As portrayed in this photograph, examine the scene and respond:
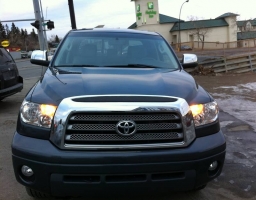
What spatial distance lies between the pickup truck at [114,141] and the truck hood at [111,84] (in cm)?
1

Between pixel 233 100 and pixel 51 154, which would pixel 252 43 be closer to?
pixel 233 100

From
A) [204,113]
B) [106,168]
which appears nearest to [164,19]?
[204,113]

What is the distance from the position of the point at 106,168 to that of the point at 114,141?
0.23 m

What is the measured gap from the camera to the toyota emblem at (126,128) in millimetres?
2605

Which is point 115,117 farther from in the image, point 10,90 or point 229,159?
point 10,90

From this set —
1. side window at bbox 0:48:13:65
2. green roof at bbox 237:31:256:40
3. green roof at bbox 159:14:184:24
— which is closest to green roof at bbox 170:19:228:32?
green roof at bbox 159:14:184:24

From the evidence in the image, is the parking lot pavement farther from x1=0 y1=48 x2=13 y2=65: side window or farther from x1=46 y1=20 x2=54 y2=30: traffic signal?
x1=46 y1=20 x2=54 y2=30: traffic signal

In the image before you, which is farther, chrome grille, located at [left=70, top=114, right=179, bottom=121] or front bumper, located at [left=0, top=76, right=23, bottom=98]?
front bumper, located at [left=0, top=76, right=23, bottom=98]

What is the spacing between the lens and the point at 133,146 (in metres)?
2.63

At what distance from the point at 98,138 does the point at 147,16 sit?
7786 cm

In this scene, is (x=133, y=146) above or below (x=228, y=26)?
above

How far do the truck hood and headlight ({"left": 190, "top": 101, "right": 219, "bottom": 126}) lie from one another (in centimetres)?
8

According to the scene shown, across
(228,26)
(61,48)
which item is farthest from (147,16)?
(61,48)

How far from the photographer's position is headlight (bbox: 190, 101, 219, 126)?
9.42 ft
